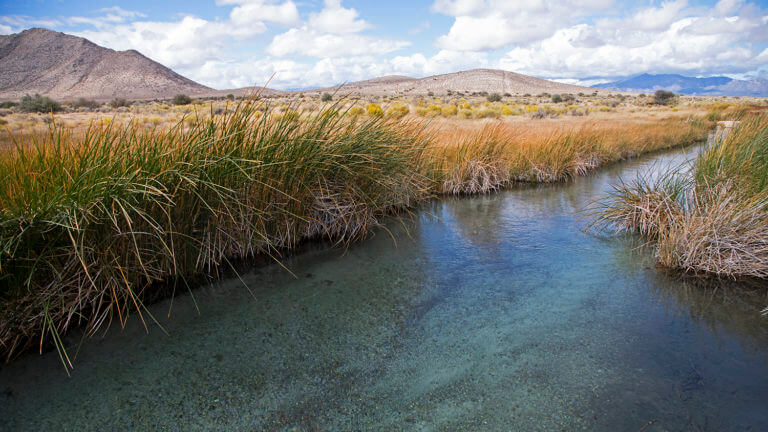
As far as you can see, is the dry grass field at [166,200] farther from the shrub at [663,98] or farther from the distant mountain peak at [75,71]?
the distant mountain peak at [75,71]

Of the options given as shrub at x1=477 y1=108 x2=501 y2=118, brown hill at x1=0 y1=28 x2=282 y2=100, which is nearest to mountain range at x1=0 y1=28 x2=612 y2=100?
brown hill at x1=0 y1=28 x2=282 y2=100

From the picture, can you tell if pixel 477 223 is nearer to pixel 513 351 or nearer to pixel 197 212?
pixel 513 351

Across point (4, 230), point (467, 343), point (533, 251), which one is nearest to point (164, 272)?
point (4, 230)

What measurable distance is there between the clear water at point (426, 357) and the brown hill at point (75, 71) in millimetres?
52981

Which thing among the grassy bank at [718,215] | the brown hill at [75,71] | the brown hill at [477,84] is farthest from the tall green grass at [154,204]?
the brown hill at [477,84]

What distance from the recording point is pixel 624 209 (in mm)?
4832

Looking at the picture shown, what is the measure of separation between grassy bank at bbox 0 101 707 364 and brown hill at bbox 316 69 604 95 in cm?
5269

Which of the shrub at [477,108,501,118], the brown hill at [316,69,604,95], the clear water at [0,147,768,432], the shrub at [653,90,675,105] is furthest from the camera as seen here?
the brown hill at [316,69,604,95]

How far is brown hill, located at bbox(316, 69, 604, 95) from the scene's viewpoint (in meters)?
56.8

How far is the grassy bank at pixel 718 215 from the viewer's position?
343 centimetres

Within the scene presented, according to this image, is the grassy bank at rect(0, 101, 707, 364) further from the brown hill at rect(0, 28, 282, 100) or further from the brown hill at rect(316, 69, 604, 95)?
the brown hill at rect(316, 69, 604, 95)

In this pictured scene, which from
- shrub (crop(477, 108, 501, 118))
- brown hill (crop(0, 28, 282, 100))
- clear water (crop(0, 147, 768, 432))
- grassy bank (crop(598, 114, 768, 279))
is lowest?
clear water (crop(0, 147, 768, 432))

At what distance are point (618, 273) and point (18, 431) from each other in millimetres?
4320

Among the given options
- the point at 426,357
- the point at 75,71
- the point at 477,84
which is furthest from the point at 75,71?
the point at 426,357
